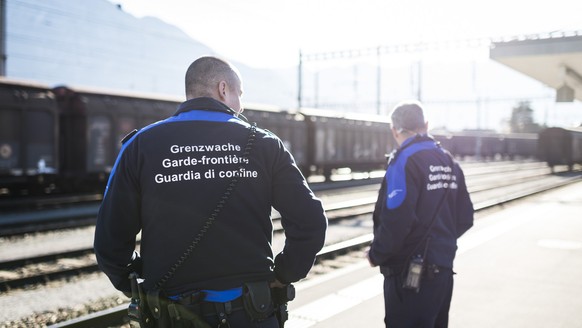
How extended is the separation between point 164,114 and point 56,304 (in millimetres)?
12029

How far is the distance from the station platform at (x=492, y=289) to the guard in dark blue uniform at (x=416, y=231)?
76.3 inches

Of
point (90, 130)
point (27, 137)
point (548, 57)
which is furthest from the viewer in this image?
point (90, 130)

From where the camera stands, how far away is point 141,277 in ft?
7.93

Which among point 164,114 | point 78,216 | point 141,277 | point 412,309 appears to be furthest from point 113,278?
point 164,114

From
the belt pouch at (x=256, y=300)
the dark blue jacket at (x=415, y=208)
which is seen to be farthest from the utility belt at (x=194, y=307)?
the dark blue jacket at (x=415, y=208)

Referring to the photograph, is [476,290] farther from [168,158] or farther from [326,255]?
[168,158]

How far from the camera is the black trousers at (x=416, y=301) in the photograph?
9.91 feet

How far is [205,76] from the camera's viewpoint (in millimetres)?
2402

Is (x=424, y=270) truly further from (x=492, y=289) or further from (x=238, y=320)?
(x=492, y=289)

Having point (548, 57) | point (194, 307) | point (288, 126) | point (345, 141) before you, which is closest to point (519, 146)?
point (345, 141)

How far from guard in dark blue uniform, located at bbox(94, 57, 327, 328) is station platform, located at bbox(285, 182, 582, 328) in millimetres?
2824

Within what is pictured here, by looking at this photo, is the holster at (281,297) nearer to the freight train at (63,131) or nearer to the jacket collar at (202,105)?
the jacket collar at (202,105)

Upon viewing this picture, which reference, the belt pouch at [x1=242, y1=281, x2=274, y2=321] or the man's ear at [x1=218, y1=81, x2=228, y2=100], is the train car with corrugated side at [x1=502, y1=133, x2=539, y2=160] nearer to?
the man's ear at [x1=218, y1=81, x2=228, y2=100]

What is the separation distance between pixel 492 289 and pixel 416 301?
3430 millimetres
